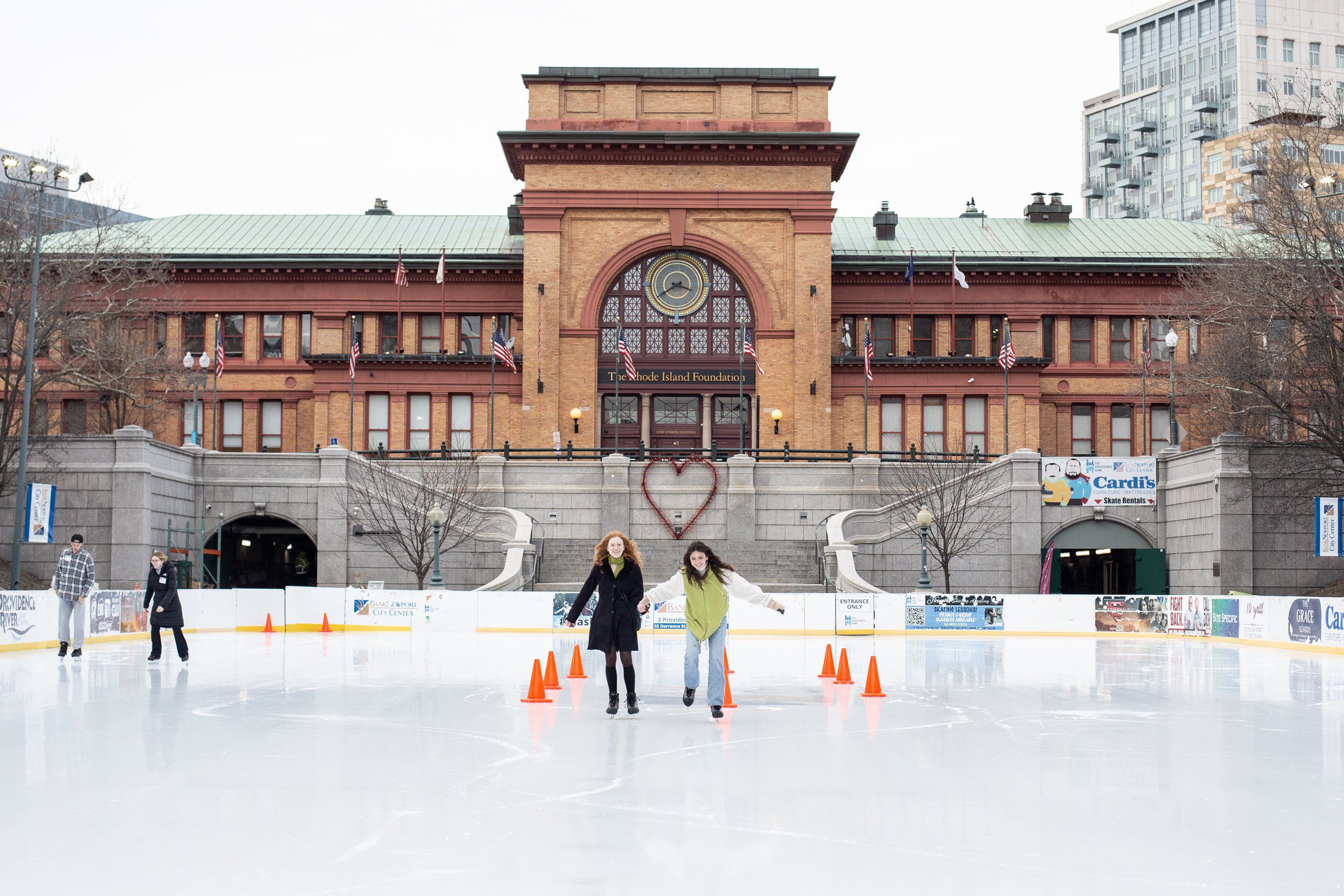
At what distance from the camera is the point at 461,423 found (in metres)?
56.1

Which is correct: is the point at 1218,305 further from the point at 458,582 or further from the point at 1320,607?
the point at 458,582

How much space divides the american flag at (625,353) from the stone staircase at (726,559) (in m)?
7.77

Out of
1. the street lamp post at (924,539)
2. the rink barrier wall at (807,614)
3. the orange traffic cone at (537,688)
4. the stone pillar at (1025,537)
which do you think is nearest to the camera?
the orange traffic cone at (537,688)

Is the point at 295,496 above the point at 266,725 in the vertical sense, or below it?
above

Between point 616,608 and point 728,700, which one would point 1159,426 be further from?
point 616,608

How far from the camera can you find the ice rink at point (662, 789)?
7344 mm

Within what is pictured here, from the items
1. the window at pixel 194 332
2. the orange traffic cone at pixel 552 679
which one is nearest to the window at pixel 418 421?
the window at pixel 194 332

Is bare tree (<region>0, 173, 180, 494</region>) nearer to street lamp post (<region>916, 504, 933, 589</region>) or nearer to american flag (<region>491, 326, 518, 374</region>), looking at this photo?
american flag (<region>491, 326, 518, 374</region>)

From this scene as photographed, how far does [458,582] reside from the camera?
141ft

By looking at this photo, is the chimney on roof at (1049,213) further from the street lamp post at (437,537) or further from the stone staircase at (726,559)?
the street lamp post at (437,537)

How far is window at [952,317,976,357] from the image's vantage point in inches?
2320

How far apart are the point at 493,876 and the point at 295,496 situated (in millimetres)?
37904

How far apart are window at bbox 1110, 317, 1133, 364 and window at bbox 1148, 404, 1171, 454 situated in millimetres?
2485

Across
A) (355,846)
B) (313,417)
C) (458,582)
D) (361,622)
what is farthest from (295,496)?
(355,846)
